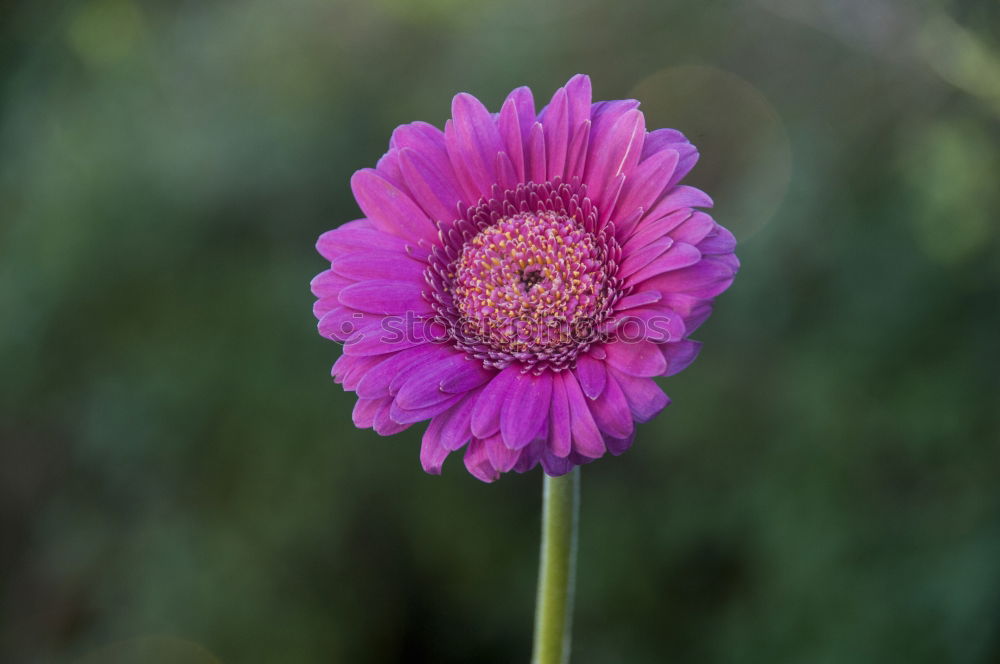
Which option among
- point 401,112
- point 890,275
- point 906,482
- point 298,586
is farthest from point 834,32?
point 298,586

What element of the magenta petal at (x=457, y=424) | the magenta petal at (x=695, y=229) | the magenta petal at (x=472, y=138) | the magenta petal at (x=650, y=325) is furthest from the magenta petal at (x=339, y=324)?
the magenta petal at (x=695, y=229)

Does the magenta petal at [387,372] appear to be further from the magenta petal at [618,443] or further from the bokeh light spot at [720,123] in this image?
the bokeh light spot at [720,123]

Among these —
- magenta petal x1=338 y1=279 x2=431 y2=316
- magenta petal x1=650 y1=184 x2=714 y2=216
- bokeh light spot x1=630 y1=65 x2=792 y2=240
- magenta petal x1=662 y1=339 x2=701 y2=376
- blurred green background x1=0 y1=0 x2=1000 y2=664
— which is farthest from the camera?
bokeh light spot x1=630 y1=65 x2=792 y2=240

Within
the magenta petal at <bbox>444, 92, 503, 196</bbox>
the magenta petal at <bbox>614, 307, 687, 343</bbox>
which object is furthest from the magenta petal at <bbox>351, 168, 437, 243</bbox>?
the magenta petal at <bbox>614, 307, 687, 343</bbox>

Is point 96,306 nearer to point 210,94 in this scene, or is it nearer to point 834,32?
point 210,94

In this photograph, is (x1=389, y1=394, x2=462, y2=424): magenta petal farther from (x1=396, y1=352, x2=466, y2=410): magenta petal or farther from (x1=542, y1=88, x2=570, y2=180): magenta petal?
(x1=542, y1=88, x2=570, y2=180): magenta petal

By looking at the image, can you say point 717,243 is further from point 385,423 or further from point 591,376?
point 385,423
